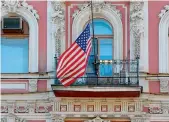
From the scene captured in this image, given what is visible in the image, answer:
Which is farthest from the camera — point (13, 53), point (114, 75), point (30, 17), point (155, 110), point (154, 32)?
point (13, 53)

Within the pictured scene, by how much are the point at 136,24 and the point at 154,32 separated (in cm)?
58

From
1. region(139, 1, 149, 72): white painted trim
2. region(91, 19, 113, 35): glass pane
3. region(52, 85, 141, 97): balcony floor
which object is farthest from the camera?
region(91, 19, 113, 35): glass pane

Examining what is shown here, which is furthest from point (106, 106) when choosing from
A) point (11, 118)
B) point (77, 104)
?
point (11, 118)

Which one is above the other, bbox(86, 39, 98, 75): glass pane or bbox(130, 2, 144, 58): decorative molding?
bbox(130, 2, 144, 58): decorative molding

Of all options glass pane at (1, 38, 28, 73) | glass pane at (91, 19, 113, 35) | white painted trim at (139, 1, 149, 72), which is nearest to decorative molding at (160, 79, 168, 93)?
white painted trim at (139, 1, 149, 72)

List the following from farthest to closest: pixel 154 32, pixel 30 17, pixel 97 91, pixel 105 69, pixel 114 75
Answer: pixel 30 17, pixel 154 32, pixel 105 69, pixel 114 75, pixel 97 91

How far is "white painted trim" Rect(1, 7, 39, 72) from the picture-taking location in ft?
74.3

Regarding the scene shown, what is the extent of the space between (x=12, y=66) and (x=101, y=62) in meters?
2.62

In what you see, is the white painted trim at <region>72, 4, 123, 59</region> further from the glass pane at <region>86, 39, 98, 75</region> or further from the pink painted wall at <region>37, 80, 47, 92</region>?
the pink painted wall at <region>37, 80, 47, 92</region>

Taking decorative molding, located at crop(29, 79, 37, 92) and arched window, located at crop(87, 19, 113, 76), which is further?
arched window, located at crop(87, 19, 113, 76)

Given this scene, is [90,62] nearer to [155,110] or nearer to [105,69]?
[105,69]

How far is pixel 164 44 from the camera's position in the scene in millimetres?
22734

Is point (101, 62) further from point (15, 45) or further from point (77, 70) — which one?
point (15, 45)

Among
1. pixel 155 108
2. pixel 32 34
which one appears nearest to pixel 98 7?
pixel 32 34
